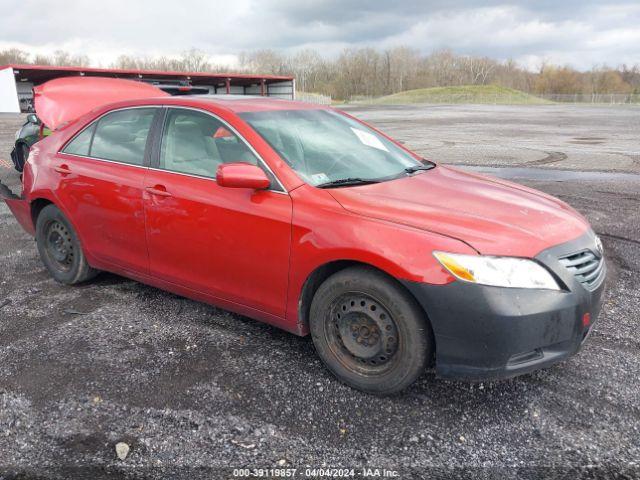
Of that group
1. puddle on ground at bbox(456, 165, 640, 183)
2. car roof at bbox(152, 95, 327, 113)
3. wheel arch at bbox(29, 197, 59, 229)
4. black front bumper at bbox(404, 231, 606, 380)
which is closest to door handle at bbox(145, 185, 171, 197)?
car roof at bbox(152, 95, 327, 113)

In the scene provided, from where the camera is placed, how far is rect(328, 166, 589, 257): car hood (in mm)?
2654

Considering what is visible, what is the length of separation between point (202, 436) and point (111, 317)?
174cm

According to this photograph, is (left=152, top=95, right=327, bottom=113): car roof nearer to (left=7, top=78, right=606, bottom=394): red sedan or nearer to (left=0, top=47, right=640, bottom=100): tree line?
(left=7, top=78, right=606, bottom=394): red sedan

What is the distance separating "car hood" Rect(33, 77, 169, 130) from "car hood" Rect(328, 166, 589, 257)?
3880 millimetres

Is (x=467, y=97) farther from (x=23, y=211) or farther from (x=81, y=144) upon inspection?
(x=81, y=144)

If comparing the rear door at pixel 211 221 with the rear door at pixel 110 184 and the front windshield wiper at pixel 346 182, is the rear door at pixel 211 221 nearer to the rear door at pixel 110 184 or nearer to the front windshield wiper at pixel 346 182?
the rear door at pixel 110 184

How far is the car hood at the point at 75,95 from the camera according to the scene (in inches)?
249

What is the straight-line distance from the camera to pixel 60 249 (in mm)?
4629

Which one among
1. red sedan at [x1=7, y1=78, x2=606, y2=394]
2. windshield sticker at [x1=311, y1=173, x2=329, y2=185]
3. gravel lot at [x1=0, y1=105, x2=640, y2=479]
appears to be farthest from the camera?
windshield sticker at [x1=311, y1=173, x2=329, y2=185]

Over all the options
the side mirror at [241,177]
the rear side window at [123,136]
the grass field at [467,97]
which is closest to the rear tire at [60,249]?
the rear side window at [123,136]

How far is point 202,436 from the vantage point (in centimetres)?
264

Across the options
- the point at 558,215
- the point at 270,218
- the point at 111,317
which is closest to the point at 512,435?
the point at 558,215

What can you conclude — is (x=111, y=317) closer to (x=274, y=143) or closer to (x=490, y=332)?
(x=274, y=143)

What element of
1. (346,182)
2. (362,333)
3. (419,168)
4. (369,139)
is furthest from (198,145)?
(362,333)
